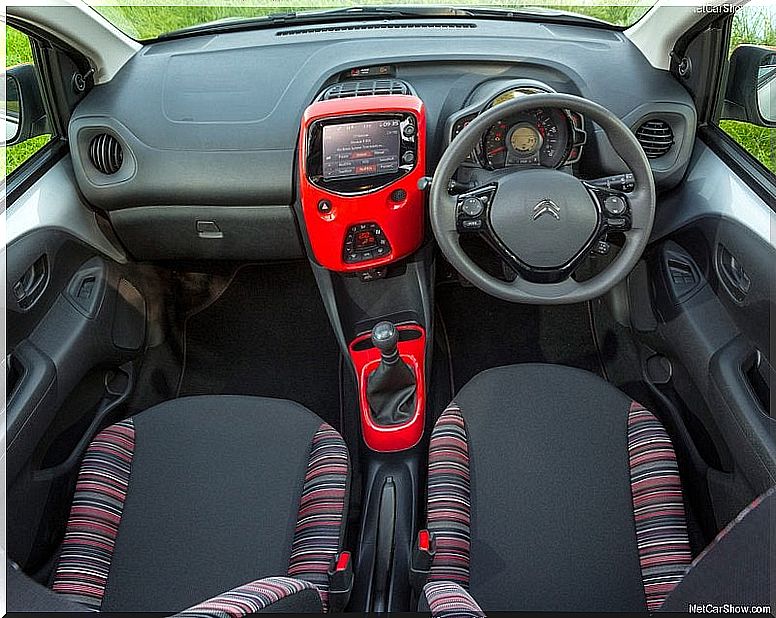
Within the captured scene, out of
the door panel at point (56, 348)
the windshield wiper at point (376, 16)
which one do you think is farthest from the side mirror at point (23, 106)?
the windshield wiper at point (376, 16)

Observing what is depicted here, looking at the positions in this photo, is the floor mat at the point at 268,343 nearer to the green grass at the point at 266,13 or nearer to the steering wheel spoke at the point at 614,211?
the green grass at the point at 266,13

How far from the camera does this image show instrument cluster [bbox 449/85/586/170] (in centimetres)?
152

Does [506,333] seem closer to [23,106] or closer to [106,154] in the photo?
[106,154]

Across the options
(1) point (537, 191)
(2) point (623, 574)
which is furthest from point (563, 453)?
(1) point (537, 191)

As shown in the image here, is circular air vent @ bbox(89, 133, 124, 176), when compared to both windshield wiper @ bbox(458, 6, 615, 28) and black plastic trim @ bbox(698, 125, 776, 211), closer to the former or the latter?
windshield wiper @ bbox(458, 6, 615, 28)

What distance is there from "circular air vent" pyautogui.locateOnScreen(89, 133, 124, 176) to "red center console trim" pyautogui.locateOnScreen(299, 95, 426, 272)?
20.3 inches

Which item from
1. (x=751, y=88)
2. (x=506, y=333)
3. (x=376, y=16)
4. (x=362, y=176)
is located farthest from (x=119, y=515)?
(x=751, y=88)

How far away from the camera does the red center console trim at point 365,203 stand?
1.56 metres

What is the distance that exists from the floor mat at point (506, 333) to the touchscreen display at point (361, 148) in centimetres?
76

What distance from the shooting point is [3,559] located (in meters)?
1.04

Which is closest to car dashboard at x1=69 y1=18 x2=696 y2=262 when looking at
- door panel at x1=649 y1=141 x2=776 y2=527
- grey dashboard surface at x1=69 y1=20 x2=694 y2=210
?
grey dashboard surface at x1=69 y1=20 x2=694 y2=210

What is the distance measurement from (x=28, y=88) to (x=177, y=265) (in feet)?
2.28

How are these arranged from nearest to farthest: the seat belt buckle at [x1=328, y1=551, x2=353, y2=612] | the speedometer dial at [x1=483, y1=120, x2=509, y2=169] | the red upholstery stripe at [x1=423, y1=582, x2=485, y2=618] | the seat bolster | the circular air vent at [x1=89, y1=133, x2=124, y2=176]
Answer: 1. the seat bolster
2. the red upholstery stripe at [x1=423, y1=582, x2=485, y2=618]
3. the seat belt buckle at [x1=328, y1=551, x2=353, y2=612]
4. the speedometer dial at [x1=483, y1=120, x2=509, y2=169]
5. the circular air vent at [x1=89, y1=133, x2=124, y2=176]

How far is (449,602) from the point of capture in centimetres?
97
